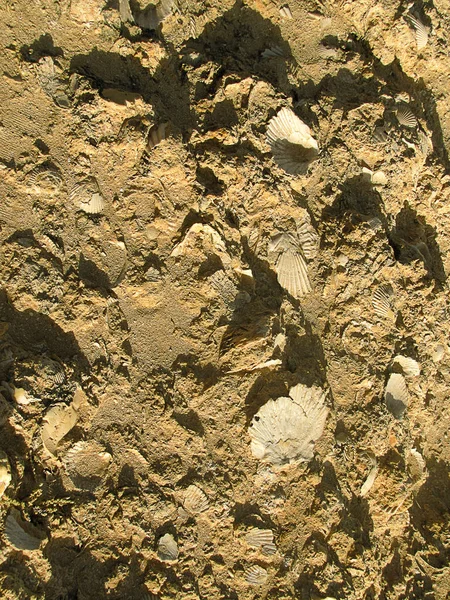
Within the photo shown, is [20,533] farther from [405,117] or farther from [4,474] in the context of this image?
[405,117]

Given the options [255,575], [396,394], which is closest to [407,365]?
[396,394]

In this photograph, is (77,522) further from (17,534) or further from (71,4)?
(71,4)

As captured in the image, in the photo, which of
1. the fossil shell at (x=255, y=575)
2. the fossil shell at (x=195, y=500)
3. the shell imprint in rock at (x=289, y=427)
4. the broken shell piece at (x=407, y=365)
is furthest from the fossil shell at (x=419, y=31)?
the fossil shell at (x=255, y=575)

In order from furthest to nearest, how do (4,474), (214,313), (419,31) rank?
1. (419,31)
2. (214,313)
3. (4,474)

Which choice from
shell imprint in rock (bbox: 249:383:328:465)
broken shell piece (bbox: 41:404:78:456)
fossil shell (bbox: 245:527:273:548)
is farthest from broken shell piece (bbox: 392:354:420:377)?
broken shell piece (bbox: 41:404:78:456)

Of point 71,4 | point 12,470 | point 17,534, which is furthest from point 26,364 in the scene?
point 71,4

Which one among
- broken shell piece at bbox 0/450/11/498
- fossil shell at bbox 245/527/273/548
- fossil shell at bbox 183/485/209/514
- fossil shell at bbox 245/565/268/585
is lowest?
fossil shell at bbox 245/565/268/585

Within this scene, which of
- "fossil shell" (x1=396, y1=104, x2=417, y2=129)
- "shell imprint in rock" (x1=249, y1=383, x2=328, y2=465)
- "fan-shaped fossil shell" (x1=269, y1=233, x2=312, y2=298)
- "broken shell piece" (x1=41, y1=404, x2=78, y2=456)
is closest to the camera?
"broken shell piece" (x1=41, y1=404, x2=78, y2=456)

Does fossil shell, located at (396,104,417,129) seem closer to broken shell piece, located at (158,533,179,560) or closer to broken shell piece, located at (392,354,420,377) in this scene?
broken shell piece, located at (392,354,420,377)
